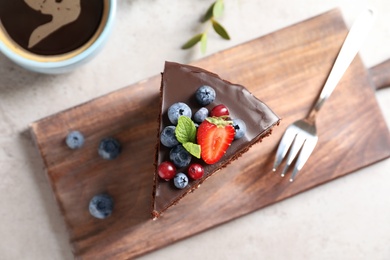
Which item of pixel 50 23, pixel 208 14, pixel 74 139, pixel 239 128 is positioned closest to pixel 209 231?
pixel 239 128

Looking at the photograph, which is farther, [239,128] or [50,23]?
[50,23]

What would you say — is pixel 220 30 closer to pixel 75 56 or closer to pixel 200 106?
pixel 200 106

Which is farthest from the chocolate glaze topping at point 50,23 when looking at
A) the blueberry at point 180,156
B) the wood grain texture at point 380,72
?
the wood grain texture at point 380,72

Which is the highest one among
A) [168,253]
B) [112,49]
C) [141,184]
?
[112,49]

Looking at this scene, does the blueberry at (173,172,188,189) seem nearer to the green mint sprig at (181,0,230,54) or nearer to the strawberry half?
the strawberry half

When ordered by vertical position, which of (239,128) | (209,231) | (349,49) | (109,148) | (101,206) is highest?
(349,49)

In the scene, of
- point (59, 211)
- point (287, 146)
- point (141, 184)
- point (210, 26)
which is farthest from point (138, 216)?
point (210, 26)

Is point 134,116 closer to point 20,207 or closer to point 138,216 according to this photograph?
point 138,216
